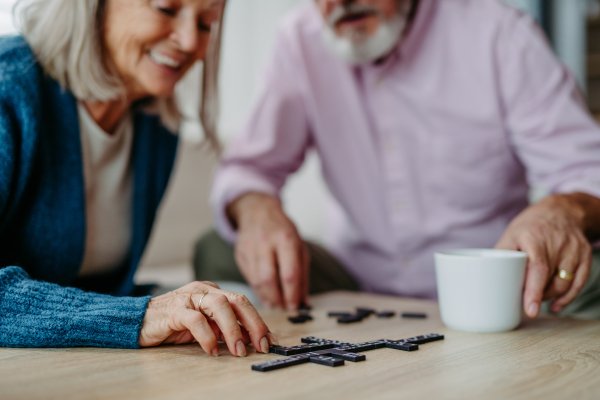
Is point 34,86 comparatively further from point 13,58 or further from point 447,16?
point 447,16

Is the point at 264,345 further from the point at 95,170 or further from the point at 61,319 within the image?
the point at 95,170

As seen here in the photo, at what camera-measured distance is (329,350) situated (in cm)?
75

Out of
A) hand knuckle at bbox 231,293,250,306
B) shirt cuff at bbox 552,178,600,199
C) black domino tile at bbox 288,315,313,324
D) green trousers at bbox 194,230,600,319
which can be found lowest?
green trousers at bbox 194,230,600,319

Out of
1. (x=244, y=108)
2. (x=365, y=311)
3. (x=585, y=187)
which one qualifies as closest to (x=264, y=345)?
(x=365, y=311)

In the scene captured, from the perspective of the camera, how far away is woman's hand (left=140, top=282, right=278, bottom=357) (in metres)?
0.75

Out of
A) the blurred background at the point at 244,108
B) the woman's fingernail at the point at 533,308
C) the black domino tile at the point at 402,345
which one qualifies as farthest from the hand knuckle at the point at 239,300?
the blurred background at the point at 244,108

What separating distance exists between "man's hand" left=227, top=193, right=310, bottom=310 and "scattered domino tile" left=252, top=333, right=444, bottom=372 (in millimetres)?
392

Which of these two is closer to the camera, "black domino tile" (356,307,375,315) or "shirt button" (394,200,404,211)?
"black domino tile" (356,307,375,315)

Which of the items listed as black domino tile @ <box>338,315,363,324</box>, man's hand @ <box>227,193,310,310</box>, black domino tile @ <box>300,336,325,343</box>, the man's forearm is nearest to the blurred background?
man's hand @ <box>227,193,310,310</box>

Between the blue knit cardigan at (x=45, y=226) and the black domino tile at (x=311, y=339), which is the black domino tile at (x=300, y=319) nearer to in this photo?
the black domino tile at (x=311, y=339)

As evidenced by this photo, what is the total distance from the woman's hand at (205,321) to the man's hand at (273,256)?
16.0 inches

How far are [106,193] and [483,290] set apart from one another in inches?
36.1

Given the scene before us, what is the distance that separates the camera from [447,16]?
1657 millimetres

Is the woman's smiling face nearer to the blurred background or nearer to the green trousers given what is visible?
the green trousers
